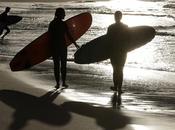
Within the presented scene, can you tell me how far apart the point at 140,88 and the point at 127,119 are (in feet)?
11.6

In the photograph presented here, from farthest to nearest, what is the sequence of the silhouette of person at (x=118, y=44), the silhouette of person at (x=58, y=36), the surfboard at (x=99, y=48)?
the surfboard at (x=99, y=48), the silhouette of person at (x=58, y=36), the silhouette of person at (x=118, y=44)

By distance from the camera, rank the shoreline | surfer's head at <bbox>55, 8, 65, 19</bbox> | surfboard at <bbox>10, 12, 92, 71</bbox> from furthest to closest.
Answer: surfboard at <bbox>10, 12, 92, 71</bbox>, surfer's head at <bbox>55, 8, 65, 19</bbox>, the shoreline

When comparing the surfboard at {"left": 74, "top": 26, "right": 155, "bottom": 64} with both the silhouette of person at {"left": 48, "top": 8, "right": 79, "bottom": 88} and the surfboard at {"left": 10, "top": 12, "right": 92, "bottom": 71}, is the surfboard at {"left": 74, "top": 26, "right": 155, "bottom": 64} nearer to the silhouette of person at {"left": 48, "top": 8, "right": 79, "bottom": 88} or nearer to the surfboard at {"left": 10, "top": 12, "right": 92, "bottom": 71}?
the surfboard at {"left": 10, "top": 12, "right": 92, "bottom": 71}

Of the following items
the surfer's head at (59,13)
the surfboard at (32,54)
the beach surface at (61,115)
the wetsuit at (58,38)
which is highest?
the surfer's head at (59,13)

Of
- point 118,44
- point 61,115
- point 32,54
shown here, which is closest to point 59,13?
point 118,44

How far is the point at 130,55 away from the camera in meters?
19.0

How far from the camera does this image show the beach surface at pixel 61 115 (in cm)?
866

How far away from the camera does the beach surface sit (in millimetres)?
8656

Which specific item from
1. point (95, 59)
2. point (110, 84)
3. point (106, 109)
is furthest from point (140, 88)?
point (106, 109)

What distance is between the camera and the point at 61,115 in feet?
31.1

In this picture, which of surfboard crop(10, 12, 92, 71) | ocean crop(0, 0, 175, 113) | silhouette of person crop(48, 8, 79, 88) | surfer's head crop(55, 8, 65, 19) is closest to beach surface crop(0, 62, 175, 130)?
ocean crop(0, 0, 175, 113)

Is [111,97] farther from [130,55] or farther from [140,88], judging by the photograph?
[130,55]

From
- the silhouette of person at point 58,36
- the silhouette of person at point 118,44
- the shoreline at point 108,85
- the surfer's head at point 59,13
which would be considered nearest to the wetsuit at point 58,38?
the silhouette of person at point 58,36

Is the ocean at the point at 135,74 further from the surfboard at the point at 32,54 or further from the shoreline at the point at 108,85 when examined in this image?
the surfboard at the point at 32,54
